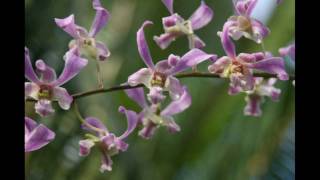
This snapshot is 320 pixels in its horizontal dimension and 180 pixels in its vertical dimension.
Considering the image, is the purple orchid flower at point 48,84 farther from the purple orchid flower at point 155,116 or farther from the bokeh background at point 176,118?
the bokeh background at point 176,118

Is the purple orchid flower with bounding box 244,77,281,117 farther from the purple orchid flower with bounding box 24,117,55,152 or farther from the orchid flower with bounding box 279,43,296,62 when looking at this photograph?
the purple orchid flower with bounding box 24,117,55,152

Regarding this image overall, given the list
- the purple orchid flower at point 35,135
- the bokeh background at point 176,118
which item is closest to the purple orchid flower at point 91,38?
the purple orchid flower at point 35,135

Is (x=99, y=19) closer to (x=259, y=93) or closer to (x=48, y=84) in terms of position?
(x=48, y=84)

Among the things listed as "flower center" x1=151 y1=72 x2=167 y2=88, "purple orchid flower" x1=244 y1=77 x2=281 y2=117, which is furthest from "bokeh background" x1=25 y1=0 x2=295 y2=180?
"flower center" x1=151 y1=72 x2=167 y2=88
